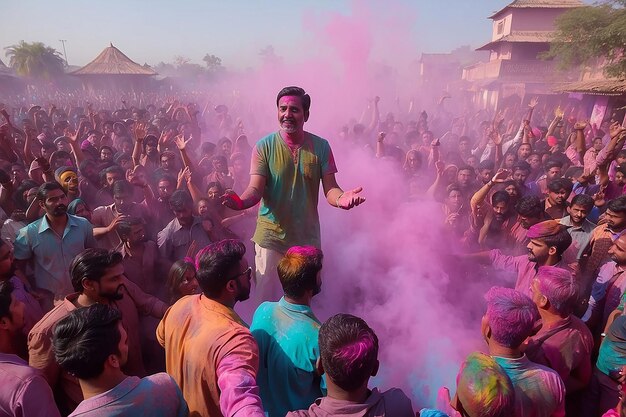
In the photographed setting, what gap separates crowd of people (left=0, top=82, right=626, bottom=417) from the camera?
1648mm

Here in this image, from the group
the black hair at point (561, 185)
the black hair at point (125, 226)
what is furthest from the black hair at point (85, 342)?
the black hair at point (561, 185)

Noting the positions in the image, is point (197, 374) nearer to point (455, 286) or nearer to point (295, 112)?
point (295, 112)

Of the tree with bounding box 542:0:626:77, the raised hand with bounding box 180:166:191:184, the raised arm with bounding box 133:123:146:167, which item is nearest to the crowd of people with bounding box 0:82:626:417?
the raised hand with bounding box 180:166:191:184

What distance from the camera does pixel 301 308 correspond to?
7.06 feet

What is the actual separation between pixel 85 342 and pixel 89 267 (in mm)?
796

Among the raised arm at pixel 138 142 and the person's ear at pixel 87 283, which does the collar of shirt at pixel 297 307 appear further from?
the raised arm at pixel 138 142

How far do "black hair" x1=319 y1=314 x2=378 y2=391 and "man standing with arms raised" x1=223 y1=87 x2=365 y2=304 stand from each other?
5.69ft

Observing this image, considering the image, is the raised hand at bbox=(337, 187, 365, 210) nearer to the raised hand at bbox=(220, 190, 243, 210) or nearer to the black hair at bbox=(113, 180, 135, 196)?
the raised hand at bbox=(220, 190, 243, 210)

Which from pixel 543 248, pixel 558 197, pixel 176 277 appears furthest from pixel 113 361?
pixel 558 197

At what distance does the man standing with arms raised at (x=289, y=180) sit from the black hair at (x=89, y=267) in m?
1.28

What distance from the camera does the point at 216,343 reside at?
1.87 m

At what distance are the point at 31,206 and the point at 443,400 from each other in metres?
4.17

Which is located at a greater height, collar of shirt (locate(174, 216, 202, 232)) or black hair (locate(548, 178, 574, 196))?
black hair (locate(548, 178, 574, 196))

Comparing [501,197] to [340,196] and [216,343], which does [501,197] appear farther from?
[216,343]
